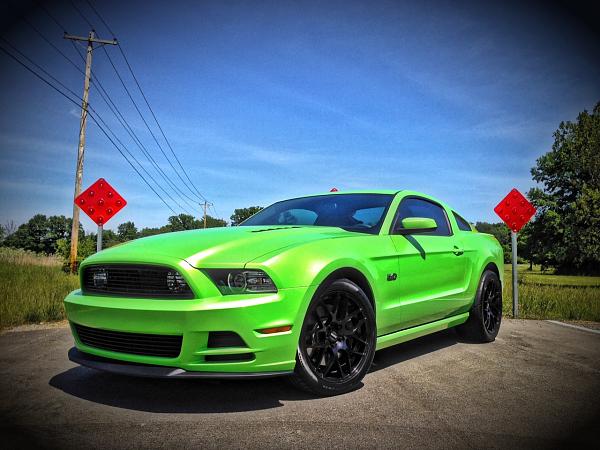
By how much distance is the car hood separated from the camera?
9.22 ft

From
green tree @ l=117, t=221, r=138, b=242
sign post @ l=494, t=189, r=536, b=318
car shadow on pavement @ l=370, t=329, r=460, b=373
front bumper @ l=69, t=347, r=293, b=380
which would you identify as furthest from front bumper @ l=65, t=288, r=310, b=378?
green tree @ l=117, t=221, r=138, b=242

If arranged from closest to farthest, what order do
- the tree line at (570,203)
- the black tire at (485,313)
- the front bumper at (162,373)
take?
the front bumper at (162,373) < the black tire at (485,313) < the tree line at (570,203)

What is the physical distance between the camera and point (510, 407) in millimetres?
2928

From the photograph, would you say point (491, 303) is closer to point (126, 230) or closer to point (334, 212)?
point (334, 212)

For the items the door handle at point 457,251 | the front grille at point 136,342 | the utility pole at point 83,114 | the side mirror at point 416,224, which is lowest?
the front grille at point 136,342

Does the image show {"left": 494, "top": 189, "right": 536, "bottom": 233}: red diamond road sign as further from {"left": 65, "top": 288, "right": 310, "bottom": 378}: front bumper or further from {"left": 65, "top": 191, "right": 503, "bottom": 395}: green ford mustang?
{"left": 65, "top": 288, "right": 310, "bottom": 378}: front bumper

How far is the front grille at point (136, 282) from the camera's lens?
9.04ft

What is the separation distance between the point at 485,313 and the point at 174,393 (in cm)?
361

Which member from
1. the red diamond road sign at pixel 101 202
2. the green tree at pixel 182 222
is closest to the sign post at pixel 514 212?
the red diamond road sign at pixel 101 202

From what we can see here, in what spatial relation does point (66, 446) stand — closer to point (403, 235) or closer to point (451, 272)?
point (403, 235)

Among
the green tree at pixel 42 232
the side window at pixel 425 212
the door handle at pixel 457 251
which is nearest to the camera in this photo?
the side window at pixel 425 212

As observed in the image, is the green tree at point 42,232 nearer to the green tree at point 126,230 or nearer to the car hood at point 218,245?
the green tree at point 126,230

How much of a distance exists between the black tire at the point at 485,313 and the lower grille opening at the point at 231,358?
3.13m

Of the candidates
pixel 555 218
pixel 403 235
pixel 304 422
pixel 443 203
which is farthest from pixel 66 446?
pixel 555 218
